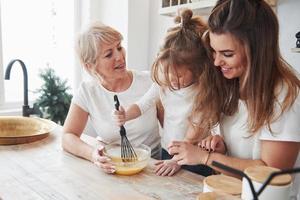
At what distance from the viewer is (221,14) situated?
111 centimetres

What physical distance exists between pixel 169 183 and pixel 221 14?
597 millimetres

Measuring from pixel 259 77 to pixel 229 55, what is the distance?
119 millimetres

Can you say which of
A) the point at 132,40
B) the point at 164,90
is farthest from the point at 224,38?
the point at 132,40

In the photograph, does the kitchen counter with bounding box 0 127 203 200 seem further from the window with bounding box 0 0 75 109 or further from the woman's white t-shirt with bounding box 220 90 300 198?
the window with bounding box 0 0 75 109

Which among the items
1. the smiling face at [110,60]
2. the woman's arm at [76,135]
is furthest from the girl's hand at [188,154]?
the smiling face at [110,60]

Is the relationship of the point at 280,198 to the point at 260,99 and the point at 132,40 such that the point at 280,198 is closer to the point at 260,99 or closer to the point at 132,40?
the point at 260,99

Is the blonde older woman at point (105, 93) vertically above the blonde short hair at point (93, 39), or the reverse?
the blonde short hair at point (93, 39)

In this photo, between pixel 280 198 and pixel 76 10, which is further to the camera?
pixel 76 10

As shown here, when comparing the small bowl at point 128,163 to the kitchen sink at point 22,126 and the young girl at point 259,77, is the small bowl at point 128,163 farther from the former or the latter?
the kitchen sink at point 22,126

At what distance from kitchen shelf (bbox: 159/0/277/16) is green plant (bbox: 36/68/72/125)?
941mm

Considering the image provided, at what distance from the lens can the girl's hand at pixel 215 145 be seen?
1219 mm

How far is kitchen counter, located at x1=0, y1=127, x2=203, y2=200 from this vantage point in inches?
43.0

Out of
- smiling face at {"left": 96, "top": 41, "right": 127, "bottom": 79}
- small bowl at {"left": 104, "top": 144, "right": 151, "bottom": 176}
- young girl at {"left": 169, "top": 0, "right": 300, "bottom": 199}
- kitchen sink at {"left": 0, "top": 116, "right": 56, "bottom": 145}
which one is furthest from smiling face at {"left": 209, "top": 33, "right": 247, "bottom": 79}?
kitchen sink at {"left": 0, "top": 116, "right": 56, "bottom": 145}

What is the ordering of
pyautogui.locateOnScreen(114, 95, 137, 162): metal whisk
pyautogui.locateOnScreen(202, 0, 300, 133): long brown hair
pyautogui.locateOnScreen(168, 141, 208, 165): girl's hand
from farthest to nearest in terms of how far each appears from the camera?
1. pyautogui.locateOnScreen(114, 95, 137, 162): metal whisk
2. pyautogui.locateOnScreen(168, 141, 208, 165): girl's hand
3. pyautogui.locateOnScreen(202, 0, 300, 133): long brown hair
